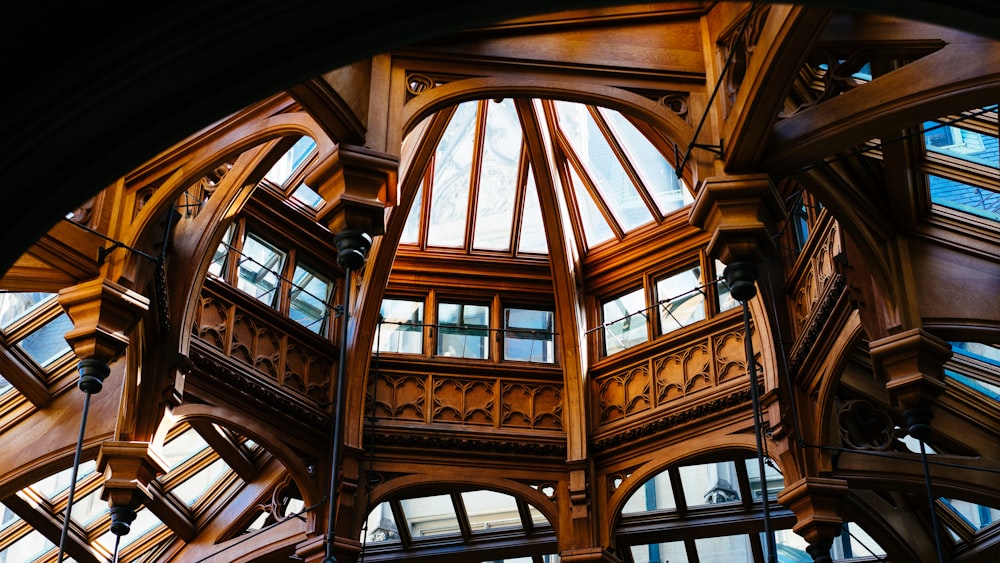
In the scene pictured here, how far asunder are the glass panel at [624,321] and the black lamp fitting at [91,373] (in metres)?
5.21

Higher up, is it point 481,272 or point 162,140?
point 481,272

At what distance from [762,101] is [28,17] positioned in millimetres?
3901

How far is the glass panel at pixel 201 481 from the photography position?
11.6 m

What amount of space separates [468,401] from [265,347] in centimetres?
194

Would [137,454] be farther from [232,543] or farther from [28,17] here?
[28,17]

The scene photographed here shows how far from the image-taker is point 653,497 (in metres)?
11.3

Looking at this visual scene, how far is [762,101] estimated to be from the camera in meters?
5.98

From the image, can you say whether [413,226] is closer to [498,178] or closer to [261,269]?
[498,178]

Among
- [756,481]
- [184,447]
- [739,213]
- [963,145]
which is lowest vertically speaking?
[739,213]

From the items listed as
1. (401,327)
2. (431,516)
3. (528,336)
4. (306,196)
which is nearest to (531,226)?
(528,336)

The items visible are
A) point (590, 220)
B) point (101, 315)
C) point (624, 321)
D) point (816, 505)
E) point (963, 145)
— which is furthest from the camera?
point (590, 220)

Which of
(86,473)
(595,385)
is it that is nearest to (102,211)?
(86,473)

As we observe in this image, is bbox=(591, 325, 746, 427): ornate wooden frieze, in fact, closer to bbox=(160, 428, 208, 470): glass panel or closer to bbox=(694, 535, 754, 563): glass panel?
bbox=(694, 535, 754, 563): glass panel

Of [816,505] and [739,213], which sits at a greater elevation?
[739,213]
